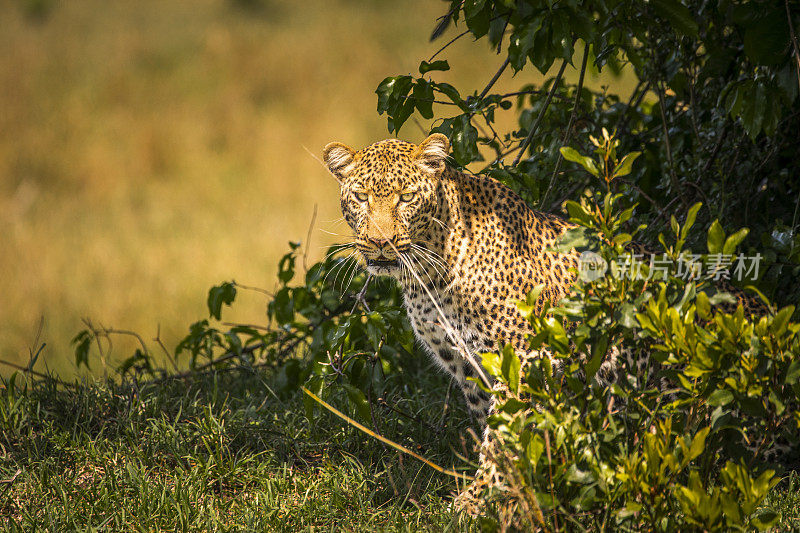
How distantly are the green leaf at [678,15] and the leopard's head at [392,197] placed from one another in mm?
1091

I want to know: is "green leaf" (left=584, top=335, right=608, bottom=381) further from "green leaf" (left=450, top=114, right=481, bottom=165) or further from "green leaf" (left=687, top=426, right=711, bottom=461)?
"green leaf" (left=450, top=114, right=481, bottom=165)

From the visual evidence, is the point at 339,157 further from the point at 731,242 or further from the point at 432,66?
the point at 731,242

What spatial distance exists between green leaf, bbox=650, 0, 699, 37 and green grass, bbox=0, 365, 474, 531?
2.17 metres

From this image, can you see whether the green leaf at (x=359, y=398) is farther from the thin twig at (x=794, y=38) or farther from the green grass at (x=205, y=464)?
the thin twig at (x=794, y=38)

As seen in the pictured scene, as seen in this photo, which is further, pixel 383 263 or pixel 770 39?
pixel 770 39

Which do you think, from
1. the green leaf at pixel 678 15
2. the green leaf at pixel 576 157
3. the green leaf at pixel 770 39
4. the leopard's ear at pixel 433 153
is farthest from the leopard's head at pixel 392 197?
the green leaf at pixel 770 39

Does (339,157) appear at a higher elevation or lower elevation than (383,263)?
higher

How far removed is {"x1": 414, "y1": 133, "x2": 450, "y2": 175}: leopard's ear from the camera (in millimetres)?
3662

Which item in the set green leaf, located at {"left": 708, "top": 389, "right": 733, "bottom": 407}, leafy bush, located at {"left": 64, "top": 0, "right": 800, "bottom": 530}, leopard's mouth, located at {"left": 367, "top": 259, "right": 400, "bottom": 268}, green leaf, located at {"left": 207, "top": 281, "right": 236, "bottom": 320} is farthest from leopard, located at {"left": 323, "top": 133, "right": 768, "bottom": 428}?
green leaf, located at {"left": 207, "top": 281, "right": 236, "bottom": 320}

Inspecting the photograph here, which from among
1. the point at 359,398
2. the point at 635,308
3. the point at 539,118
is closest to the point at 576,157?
the point at 635,308

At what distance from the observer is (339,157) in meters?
3.81

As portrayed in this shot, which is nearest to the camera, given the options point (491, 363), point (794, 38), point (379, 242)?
point (491, 363)

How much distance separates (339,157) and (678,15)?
1.57m

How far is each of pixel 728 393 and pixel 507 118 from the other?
10.2 m
